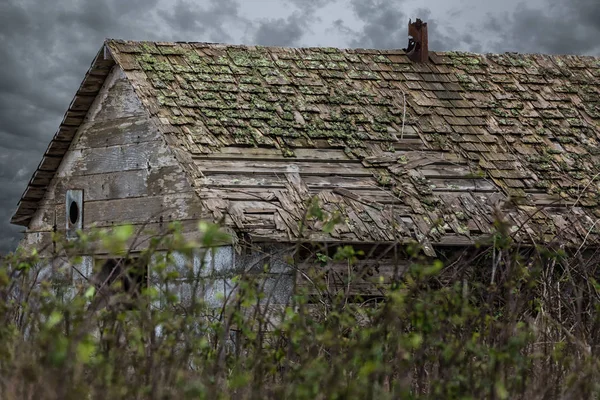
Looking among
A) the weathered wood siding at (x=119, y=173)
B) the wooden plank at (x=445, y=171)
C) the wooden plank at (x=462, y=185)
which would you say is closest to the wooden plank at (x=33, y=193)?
the weathered wood siding at (x=119, y=173)

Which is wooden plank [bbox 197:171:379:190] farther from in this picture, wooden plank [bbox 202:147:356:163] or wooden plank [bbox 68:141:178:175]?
wooden plank [bbox 68:141:178:175]

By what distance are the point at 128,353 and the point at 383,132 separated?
7186 millimetres

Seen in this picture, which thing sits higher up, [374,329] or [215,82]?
[215,82]

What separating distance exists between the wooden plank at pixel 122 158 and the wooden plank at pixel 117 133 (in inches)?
2.6

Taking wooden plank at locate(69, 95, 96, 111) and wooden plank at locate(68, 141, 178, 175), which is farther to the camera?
wooden plank at locate(69, 95, 96, 111)

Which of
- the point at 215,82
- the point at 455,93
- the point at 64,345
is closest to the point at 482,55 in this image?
the point at 455,93

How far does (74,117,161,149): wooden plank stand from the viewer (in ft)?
36.8

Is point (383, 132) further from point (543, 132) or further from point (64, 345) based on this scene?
point (64, 345)

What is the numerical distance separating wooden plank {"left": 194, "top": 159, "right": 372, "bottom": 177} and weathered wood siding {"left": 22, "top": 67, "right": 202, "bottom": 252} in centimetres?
36

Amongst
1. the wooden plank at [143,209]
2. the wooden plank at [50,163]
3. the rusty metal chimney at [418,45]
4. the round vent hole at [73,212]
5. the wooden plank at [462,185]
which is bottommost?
the wooden plank at [143,209]

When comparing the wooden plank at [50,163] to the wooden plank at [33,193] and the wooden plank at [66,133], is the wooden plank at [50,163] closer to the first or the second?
the wooden plank at [66,133]

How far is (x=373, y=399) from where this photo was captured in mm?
4262

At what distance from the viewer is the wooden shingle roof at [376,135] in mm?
10000

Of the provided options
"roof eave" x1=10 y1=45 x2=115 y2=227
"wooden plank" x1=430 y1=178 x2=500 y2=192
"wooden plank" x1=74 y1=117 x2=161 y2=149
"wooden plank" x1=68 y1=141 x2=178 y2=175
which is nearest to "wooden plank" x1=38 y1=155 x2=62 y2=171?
"roof eave" x1=10 y1=45 x2=115 y2=227
